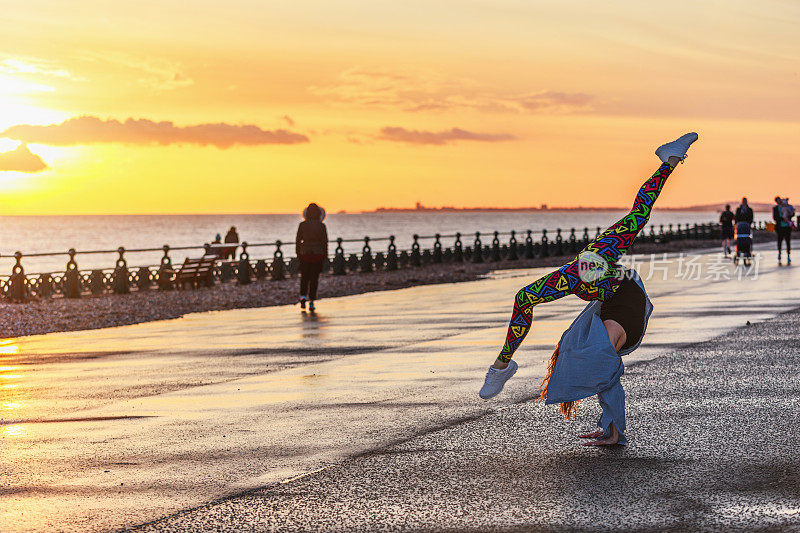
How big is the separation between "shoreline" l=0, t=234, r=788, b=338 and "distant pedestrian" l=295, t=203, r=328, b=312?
121cm

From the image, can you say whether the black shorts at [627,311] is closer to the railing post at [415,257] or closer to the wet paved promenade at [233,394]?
the wet paved promenade at [233,394]

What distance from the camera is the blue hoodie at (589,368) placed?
23.4ft

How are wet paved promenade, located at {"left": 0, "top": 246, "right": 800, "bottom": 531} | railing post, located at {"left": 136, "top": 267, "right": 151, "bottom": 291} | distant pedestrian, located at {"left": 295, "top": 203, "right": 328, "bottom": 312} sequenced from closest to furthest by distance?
1. wet paved promenade, located at {"left": 0, "top": 246, "right": 800, "bottom": 531}
2. distant pedestrian, located at {"left": 295, "top": 203, "right": 328, "bottom": 312}
3. railing post, located at {"left": 136, "top": 267, "right": 151, "bottom": 291}

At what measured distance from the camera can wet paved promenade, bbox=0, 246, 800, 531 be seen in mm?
6660

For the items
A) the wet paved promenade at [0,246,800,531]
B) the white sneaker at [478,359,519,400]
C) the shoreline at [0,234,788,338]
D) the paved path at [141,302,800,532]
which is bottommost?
the paved path at [141,302,800,532]

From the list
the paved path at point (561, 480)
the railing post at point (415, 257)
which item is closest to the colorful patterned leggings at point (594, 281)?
the paved path at point (561, 480)

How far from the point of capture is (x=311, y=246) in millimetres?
21531

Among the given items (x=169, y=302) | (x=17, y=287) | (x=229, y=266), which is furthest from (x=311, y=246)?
(x=229, y=266)

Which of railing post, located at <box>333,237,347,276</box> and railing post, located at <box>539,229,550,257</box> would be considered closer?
railing post, located at <box>333,237,347,276</box>

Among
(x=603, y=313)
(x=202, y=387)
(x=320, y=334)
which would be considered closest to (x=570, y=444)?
(x=603, y=313)

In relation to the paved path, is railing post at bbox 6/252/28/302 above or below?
above

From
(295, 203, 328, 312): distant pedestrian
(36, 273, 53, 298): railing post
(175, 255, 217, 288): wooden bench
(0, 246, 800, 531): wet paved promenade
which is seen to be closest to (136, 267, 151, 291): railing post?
(175, 255, 217, 288): wooden bench

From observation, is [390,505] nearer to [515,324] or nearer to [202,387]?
[515,324]

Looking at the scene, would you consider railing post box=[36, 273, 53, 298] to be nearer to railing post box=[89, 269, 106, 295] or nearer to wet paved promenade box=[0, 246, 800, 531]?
railing post box=[89, 269, 106, 295]
